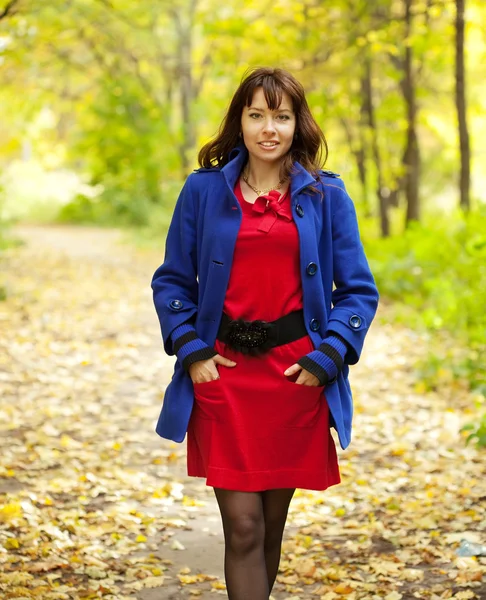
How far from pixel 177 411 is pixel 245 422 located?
250mm

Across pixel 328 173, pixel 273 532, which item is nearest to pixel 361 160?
pixel 328 173

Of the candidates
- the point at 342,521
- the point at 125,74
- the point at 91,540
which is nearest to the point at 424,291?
the point at 342,521

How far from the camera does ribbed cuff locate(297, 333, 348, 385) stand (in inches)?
123

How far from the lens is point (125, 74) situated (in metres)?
27.1

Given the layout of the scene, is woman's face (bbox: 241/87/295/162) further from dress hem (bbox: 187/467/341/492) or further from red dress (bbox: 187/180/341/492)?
dress hem (bbox: 187/467/341/492)

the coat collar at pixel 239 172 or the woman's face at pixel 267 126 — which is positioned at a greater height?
the woman's face at pixel 267 126

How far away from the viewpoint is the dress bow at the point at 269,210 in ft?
10.5

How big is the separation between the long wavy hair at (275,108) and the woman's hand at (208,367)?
2.25 feet

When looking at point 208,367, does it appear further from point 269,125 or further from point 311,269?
point 269,125

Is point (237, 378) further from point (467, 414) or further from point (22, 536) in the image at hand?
point (467, 414)

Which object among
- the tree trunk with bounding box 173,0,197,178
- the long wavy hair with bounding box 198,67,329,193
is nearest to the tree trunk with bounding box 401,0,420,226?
the tree trunk with bounding box 173,0,197,178

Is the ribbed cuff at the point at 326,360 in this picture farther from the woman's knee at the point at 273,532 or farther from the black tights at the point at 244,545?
the woman's knee at the point at 273,532

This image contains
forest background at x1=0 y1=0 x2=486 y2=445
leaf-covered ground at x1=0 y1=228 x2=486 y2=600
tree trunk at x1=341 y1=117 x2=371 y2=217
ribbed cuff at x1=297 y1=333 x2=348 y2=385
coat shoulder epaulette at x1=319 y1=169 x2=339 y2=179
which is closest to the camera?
ribbed cuff at x1=297 y1=333 x2=348 y2=385

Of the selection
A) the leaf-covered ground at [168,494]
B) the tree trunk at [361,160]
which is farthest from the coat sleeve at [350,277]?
the tree trunk at [361,160]
